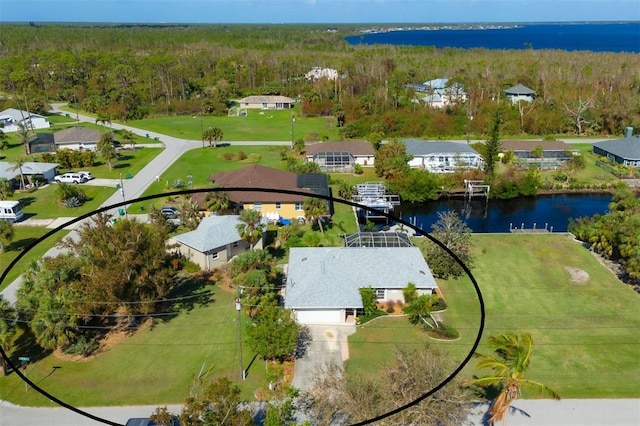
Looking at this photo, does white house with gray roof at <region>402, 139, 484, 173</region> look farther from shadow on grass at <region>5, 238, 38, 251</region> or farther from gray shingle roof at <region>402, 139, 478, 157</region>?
shadow on grass at <region>5, 238, 38, 251</region>

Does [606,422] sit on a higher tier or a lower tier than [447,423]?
lower

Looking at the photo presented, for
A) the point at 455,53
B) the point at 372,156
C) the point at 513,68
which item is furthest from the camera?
the point at 455,53

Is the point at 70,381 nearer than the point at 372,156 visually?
Yes

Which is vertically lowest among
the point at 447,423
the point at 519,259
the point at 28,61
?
the point at 519,259

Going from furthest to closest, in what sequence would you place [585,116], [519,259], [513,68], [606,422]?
1. [513,68]
2. [585,116]
3. [519,259]
4. [606,422]

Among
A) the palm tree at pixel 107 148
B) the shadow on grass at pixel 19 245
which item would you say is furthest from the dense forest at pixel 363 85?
the shadow on grass at pixel 19 245

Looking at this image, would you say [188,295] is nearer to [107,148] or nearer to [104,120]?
[107,148]

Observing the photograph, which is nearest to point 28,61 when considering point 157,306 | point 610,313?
point 157,306

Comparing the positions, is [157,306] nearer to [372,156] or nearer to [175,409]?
[175,409]

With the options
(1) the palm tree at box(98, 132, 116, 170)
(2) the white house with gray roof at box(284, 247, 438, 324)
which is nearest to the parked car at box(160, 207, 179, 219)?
(2) the white house with gray roof at box(284, 247, 438, 324)
